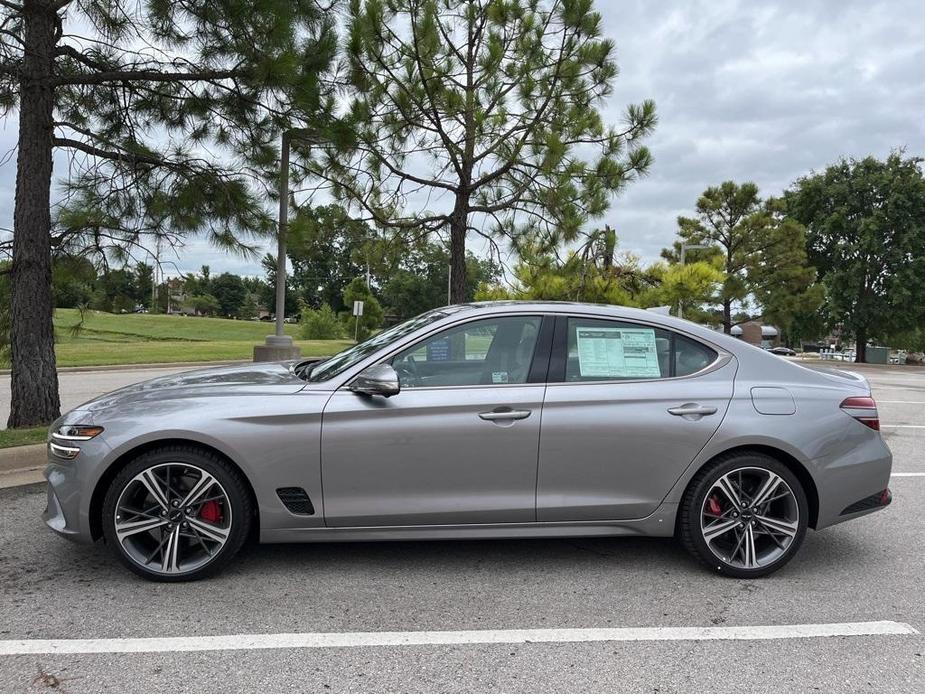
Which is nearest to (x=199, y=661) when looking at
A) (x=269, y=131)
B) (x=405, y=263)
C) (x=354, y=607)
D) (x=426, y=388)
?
(x=354, y=607)

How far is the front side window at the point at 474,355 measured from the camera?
3672 millimetres

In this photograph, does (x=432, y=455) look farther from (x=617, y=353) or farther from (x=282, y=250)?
(x=282, y=250)

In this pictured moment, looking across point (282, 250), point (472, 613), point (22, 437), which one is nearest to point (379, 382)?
point (472, 613)

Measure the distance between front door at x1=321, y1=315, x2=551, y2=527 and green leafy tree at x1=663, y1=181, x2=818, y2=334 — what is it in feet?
101

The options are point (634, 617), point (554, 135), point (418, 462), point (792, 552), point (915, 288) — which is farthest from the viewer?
point (915, 288)

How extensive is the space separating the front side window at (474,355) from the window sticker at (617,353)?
29 centimetres

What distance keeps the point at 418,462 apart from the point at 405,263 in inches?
385

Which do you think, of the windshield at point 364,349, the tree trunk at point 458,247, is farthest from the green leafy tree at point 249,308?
the windshield at point 364,349

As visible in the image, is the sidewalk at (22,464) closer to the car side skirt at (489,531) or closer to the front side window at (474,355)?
the car side skirt at (489,531)

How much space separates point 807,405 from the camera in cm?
374

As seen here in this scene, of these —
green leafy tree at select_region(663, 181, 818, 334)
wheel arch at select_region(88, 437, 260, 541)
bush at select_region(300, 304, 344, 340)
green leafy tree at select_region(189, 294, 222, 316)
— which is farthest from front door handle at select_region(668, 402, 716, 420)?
green leafy tree at select_region(189, 294, 222, 316)

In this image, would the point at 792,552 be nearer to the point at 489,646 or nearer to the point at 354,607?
the point at 489,646

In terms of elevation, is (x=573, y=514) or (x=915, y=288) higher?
(x=915, y=288)

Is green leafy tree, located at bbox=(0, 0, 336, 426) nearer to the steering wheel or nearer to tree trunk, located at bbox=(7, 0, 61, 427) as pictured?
tree trunk, located at bbox=(7, 0, 61, 427)
